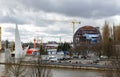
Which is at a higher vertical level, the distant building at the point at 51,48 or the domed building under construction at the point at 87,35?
the domed building under construction at the point at 87,35

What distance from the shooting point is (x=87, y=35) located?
6419 cm

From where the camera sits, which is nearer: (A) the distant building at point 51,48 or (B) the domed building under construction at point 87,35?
(A) the distant building at point 51,48

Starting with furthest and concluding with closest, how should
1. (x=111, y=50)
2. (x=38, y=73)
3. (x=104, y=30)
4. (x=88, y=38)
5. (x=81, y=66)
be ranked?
(x=88, y=38) → (x=104, y=30) → (x=111, y=50) → (x=81, y=66) → (x=38, y=73)

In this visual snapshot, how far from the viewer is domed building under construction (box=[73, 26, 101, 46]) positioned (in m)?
64.2

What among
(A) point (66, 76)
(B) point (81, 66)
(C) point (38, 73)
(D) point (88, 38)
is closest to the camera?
(C) point (38, 73)

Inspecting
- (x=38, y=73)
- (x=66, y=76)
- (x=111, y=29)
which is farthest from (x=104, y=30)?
(x=38, y=73)

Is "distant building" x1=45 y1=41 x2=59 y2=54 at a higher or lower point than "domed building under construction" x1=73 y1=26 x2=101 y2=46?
lower

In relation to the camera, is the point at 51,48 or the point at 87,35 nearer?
the point at 87,35

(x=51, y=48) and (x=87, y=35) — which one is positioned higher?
(x=87, y=35)

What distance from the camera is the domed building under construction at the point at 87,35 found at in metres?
64.2

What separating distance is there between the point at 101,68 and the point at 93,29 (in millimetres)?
41547

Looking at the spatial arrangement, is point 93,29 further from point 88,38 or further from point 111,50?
point 111,50

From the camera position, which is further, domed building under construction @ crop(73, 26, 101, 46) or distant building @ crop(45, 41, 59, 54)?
domed building under construction @ crop(73, 26, 101, 46)

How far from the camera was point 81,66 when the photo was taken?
1085 inches
